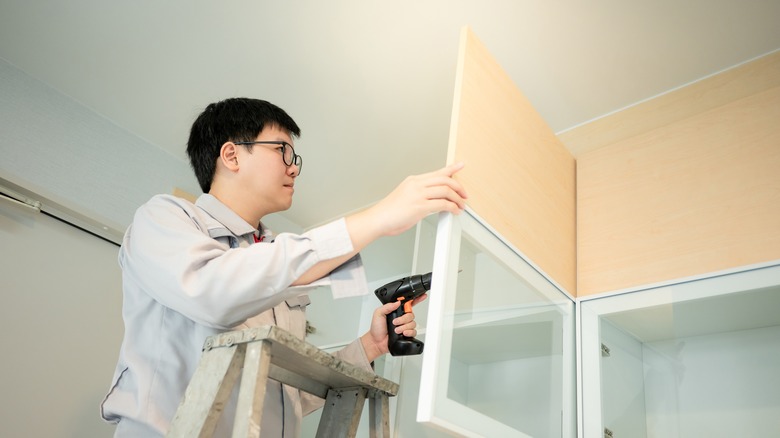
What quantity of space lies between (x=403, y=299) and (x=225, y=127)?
0.68 m

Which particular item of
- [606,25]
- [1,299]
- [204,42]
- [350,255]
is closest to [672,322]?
[606,25]

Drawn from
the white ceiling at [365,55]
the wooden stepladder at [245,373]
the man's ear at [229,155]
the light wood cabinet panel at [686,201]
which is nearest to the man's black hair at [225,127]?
the man's ear at [229,155]

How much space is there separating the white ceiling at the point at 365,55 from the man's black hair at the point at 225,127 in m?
0.41

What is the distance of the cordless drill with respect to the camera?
56.5 inches

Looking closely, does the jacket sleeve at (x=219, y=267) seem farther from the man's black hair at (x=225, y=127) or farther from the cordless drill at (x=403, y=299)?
the man's black hair at (x=225, y=127)

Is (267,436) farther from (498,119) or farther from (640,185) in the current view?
(640,185)

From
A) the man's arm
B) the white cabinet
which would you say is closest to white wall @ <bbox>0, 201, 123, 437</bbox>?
the man's arm

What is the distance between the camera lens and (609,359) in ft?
5.53

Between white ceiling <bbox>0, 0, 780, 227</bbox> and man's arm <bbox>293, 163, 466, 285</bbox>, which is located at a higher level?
white ceiling <bbox>0, 0, 780, 227</bbox>

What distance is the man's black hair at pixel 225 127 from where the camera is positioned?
162 cm

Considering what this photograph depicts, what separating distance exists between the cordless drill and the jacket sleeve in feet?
1.08

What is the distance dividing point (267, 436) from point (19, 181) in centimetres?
147

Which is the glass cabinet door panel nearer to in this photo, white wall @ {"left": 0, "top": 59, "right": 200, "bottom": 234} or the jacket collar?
the jacket collar

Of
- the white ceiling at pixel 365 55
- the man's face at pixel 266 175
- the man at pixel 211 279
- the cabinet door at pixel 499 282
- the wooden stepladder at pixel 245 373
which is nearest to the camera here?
the wooden stepladder at pixel 245 373
